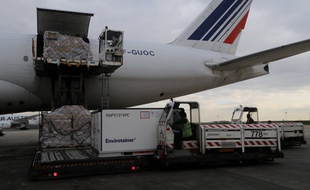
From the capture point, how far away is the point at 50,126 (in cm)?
985

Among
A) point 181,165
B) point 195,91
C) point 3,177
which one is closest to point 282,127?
point 195,91

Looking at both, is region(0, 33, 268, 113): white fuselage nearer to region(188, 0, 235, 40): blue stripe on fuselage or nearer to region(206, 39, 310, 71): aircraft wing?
region(206, 39, 310, 71): aircraft wing

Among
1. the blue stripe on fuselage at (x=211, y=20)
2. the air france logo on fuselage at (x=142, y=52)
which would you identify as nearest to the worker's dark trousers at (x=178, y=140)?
the air france logo on fuselage at (x=142, y=52)

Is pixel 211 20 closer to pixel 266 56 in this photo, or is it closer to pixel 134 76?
pixel 266 56

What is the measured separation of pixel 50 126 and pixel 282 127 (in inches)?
468

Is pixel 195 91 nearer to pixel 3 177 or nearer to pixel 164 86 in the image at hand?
pixel 164 86

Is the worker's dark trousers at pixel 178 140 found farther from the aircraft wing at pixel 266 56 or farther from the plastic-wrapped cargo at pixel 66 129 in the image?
the aircraft wing at pixel 266 56

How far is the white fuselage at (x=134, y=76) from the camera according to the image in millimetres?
12438

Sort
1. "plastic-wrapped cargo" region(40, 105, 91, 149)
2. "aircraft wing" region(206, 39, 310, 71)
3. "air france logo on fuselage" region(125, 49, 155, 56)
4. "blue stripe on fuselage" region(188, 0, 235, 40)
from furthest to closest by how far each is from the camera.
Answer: "blue stripe on fuselage" region(188, 0, 235, 40)
"air france logo on fuselage" region(125, 49, 155, 56)
"aircraft wing" region(206, 39, 310, 71)
"plastic-wrapped cargo" region(40, 105, 91, 149)

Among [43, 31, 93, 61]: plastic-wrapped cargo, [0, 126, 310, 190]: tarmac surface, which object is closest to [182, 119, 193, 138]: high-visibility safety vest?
[0, 126, 310, 190]: tarmac surface

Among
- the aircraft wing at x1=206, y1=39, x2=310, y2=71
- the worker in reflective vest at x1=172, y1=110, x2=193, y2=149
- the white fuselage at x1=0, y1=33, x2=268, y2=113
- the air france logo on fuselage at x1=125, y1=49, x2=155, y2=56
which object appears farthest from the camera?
the air france logo on fuselage at x1=125, y1=49, x2=155, y2=56

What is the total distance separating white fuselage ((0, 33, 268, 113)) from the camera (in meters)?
12.4

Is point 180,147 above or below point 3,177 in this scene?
above

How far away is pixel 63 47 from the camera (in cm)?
1152
